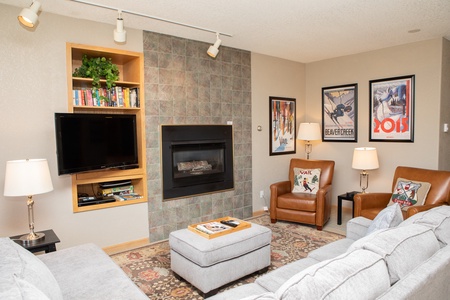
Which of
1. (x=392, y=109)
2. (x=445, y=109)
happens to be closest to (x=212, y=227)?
(x=392, y=109)

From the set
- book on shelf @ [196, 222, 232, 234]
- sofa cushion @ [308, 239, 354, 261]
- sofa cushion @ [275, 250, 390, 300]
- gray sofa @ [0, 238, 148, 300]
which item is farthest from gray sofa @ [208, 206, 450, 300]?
book on shelf @ [196, 222, 232, 234]

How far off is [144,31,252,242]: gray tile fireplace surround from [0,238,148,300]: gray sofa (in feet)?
5.38

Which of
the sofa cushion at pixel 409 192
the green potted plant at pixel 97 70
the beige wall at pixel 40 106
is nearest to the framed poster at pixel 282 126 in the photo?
the sofa cushion at pixel 409 192

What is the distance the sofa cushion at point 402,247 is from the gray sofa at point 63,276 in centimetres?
127

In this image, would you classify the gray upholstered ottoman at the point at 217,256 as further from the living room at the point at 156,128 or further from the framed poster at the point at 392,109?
the framed poster at the point at 392,109

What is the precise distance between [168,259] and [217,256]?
1.03 meters

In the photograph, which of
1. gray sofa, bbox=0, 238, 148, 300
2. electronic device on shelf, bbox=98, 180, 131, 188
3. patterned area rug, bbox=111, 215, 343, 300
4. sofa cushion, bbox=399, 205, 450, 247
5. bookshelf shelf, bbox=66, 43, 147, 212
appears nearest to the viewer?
gray sofa, bbox=0, 238, 148, 300

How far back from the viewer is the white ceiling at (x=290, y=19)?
10.00 ft

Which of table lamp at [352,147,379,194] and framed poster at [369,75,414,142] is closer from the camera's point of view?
table lamp at [352,147,379,194]

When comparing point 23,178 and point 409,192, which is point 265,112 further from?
point 23,178

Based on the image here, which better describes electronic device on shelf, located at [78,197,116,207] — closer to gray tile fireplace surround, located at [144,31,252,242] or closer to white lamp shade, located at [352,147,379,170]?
gray tile fireplace surround, located at [144,31,252,242]

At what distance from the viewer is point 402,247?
1468mm

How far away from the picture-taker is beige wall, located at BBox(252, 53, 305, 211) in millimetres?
5043

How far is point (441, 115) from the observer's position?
14.1ft
